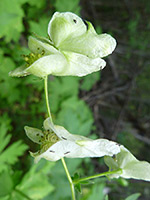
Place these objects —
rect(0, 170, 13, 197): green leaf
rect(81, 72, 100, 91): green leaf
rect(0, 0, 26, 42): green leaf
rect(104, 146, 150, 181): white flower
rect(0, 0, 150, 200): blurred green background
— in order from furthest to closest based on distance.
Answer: rect(81, 72, 100, 91): green leaf, rect(0, 0, 150, 200): blurred green background, rect(0, 170, 13, 197): green leaf, rect(0, 0, 26, 42): green leaf, rect(104, 146, 150, 181): white flower

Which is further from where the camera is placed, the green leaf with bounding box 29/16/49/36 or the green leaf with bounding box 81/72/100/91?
the green leaf with bounding box 81/72/100/91

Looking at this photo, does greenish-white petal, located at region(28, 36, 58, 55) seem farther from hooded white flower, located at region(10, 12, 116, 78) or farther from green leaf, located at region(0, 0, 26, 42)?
green leaf, located at region(0, 0, 26, 42)

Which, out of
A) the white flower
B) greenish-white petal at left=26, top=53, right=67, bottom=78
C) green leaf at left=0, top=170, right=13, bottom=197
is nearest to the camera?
greenish-white petal at left=26, top=53, right=67, bottom=78

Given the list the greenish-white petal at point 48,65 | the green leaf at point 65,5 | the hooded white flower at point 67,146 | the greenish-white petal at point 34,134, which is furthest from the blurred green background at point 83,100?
the greenish-white petal at point 48,65

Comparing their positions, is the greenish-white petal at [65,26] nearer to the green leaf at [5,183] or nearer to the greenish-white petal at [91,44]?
the greenish-white petal at [91,44]

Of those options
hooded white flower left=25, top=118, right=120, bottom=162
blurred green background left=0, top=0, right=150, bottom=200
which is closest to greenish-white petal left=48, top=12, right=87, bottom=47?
hooded white flower left=25, top=118, right=120, bottom=162
